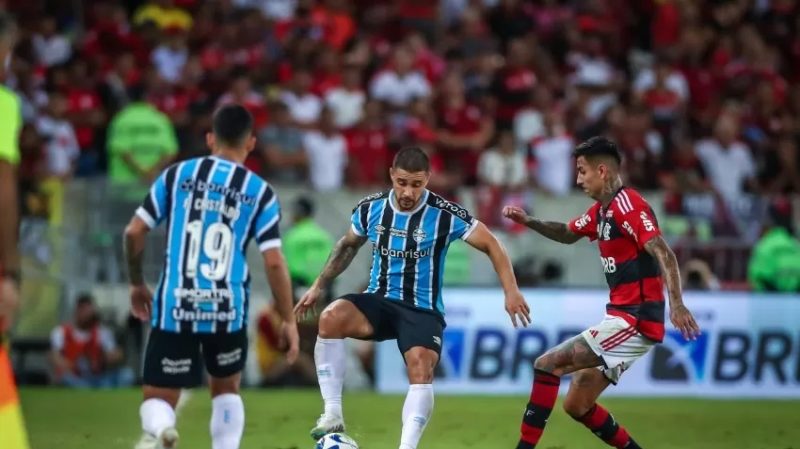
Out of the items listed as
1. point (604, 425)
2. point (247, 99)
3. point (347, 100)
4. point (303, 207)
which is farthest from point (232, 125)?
point (347, 100)

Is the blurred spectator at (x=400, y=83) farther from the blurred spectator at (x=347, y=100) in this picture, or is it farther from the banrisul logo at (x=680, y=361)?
the banrisul logo at (x=680, y=361)

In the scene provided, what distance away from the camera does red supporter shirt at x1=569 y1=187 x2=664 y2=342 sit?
29.9ft

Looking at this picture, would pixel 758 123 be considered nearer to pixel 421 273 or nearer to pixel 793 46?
pixel 793 46

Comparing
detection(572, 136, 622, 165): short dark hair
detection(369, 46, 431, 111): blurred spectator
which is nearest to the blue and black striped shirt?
→ detection(572, 136, 622, 165): short dark hair

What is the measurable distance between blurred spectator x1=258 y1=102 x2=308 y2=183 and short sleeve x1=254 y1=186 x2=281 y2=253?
982 centimetres

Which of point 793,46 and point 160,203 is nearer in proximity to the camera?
point 160,203

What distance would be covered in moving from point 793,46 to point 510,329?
9249 mm

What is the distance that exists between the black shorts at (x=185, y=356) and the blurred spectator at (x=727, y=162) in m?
12.9

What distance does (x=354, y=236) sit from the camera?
368 inches

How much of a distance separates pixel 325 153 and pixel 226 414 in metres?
10.4

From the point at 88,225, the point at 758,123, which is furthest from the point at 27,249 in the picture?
the point at 758,123

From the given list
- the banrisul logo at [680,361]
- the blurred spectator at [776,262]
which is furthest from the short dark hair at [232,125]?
the blurred spectator at [776,262]

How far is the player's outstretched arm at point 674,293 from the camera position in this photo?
8.54 metres

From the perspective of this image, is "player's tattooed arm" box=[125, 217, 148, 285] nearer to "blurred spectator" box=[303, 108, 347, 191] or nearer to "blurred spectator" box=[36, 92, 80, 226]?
"blurred spectator" box=[36, 92, 80, 226]
